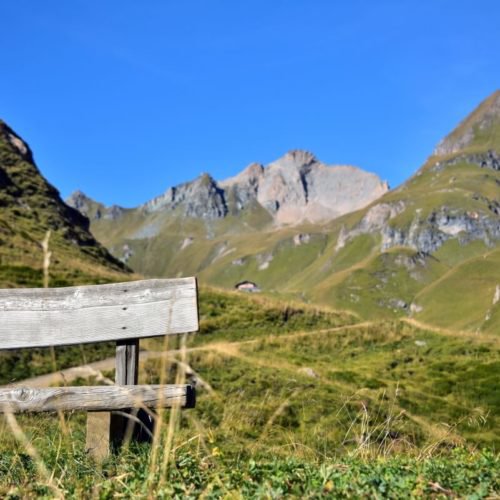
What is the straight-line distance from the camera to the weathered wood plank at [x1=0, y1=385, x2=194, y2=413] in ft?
13.9

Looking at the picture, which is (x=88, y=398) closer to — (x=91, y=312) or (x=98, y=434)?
(x=98, y=434)

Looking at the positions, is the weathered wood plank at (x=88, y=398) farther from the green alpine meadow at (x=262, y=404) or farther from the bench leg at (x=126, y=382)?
the bench leg at (x=126, y=382)

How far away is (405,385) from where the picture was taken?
18266mm

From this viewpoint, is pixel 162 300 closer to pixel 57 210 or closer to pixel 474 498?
pixel 474 498

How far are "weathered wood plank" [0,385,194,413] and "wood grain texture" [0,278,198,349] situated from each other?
0.46 metres

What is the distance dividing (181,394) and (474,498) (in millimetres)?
2107

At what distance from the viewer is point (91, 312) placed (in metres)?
4.75

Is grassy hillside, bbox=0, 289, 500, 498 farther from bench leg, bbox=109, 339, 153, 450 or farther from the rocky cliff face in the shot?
the rocky cliff face

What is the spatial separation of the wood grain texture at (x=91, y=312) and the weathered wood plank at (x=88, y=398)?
46cm

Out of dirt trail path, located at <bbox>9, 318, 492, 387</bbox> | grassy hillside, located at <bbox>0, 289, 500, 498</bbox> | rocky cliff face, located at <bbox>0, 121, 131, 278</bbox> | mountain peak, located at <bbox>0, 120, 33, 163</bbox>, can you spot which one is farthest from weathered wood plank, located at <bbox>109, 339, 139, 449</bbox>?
mountain peak, located at <bbox>0, 120, 33, 163</bbox>

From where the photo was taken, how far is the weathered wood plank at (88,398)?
166 inches

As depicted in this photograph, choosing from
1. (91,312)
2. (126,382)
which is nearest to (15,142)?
(91,312)

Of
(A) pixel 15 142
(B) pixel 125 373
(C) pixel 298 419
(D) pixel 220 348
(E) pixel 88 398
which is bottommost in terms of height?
(C) pixel 298 419

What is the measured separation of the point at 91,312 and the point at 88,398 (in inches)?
29.8
